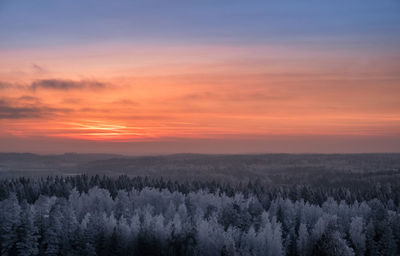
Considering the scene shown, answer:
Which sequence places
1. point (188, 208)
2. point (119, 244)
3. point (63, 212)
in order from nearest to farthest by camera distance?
point (119, 244), point (63, 212), point (188, 208)

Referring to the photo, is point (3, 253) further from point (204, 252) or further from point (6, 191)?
point (6, 191)

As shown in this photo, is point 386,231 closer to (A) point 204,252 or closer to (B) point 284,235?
(B) point 284,235

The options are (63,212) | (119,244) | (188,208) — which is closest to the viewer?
(119,244)

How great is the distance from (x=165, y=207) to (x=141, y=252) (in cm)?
5584

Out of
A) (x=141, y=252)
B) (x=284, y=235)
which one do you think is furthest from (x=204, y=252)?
(x=284, y=235)

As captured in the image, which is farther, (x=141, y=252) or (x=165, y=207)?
(x=165, y=207)

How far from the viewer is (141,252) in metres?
110

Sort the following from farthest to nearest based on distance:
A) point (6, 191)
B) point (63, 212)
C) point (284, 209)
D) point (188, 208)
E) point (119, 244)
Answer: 1. point (6, 191)
2. point (188, 208)
3. point (284, 209)
4. point (63, 212)
5. point (119, 244)

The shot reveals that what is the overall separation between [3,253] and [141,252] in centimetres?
2954

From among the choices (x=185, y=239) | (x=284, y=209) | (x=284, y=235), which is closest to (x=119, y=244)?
(x=185, y=239)

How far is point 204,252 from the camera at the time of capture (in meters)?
107

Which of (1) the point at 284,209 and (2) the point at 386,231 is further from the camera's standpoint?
(1) the point at 284,209

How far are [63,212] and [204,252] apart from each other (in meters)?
39.0

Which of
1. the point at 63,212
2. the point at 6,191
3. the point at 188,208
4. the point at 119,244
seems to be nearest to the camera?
the point at 119,244
